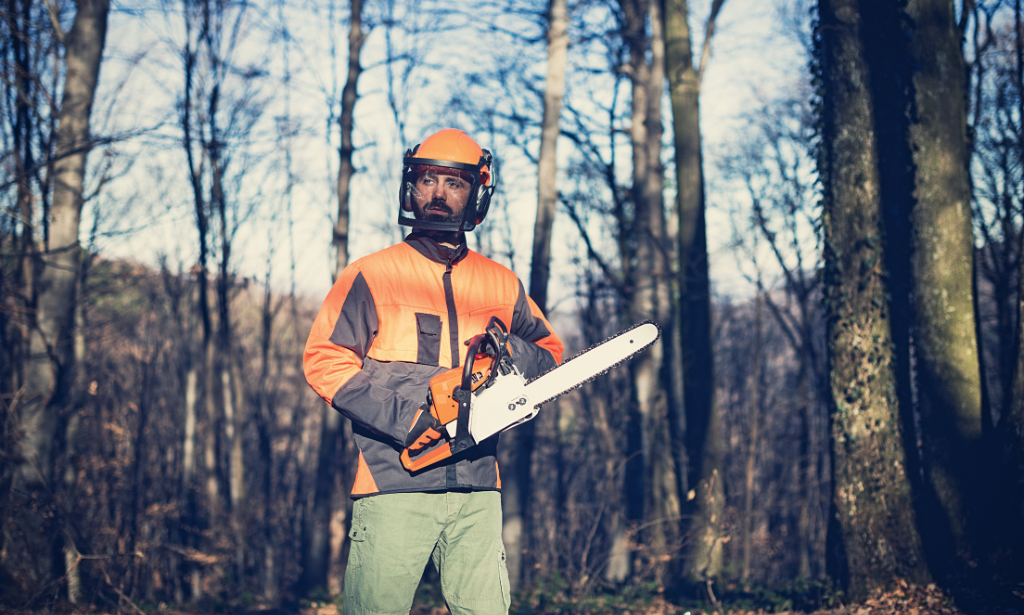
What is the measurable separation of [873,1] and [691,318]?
14.8 feet

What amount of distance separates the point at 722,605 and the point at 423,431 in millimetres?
4589

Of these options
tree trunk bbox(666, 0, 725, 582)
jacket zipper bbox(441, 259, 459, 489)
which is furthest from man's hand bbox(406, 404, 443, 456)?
tree trunk bbox(666, 0, 725, 582)

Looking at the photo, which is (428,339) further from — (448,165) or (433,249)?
(448,165)

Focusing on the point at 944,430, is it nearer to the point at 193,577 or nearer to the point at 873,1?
the point at 873,1

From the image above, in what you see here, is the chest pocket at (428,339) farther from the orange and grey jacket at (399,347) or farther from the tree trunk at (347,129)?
the tree trunk at (347,129)

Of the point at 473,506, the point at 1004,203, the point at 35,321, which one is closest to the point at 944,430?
the point at 473,506

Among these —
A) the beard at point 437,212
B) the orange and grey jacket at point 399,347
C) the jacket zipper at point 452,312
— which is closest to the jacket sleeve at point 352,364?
the orange and grey jacket at point 399,347

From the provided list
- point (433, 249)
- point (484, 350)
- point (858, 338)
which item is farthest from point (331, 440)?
point (484, 350)

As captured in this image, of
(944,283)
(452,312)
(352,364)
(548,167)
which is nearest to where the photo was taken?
(352,364)

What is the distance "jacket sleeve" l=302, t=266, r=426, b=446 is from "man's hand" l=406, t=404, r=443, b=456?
0.07 ft

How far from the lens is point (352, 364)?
2.39 m

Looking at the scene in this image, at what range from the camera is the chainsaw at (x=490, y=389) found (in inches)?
89.3

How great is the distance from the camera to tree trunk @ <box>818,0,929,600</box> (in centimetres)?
461

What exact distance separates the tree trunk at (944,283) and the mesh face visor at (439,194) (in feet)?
12.7
